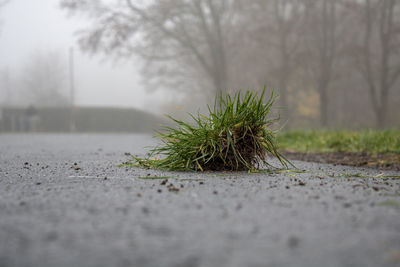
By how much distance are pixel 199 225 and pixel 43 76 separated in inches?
1877

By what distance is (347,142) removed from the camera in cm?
698

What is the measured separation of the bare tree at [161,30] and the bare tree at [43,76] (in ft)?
85.0

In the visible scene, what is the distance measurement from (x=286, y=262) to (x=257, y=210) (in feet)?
2.05

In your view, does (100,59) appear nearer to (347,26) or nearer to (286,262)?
(347,26)

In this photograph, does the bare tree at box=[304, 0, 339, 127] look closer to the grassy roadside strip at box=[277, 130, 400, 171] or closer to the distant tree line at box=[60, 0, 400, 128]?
the distant tree line at box=[60, 0, 400, 128]

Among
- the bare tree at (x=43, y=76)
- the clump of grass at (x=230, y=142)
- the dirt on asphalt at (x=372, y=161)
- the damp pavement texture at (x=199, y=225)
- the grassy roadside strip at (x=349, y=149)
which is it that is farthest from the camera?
the bare tree at (x=43, y=76)

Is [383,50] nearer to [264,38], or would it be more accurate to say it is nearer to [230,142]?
[264,38]

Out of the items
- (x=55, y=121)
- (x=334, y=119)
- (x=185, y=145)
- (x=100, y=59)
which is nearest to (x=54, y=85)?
(x=55, y=121)

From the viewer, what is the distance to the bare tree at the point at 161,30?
52.2ft

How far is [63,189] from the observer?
239cm

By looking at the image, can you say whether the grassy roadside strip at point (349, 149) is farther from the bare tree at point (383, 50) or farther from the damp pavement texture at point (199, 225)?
the bare tree at point (383, 50)

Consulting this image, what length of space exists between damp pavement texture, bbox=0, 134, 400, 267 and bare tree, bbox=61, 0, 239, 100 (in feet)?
42.7

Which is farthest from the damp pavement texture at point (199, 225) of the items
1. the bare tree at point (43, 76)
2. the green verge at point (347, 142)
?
the bare tree at point (43, 76)

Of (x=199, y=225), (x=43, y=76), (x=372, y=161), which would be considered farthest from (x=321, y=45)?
(x=43, y=76)
